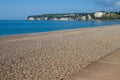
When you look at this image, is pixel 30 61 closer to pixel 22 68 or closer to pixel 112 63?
pixel 22 68

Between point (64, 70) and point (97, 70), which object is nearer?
point (97, 70)

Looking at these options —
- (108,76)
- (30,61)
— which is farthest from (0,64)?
(108,76)

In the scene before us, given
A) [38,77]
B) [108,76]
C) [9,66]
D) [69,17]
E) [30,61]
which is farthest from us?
[69,17]

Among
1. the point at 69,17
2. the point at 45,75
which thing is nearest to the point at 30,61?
the point at 45,75

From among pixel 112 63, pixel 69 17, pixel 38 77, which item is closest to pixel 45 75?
pixel 38 77

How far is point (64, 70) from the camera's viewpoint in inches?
329

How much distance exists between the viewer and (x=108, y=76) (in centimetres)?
679

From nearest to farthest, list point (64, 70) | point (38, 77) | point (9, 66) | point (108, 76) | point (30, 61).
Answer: point (108, 76) → point (38, 77) → point (64, 70) → point (9, 66) → point (30, 61)

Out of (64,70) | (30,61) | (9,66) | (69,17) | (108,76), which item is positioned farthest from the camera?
(69,17)

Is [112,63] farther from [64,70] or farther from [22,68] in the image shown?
[22,68]

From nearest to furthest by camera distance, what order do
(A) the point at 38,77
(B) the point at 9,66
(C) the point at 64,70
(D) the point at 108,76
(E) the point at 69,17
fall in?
(D) the point at 108,76 < (A) the point at 38,77 < (C) the point at 64,70 < (B) the point at 9,66 < (E) the point at 69,17

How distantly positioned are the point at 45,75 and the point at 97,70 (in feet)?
5.42

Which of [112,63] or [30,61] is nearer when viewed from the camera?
[112,63]

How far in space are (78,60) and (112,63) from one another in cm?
202
